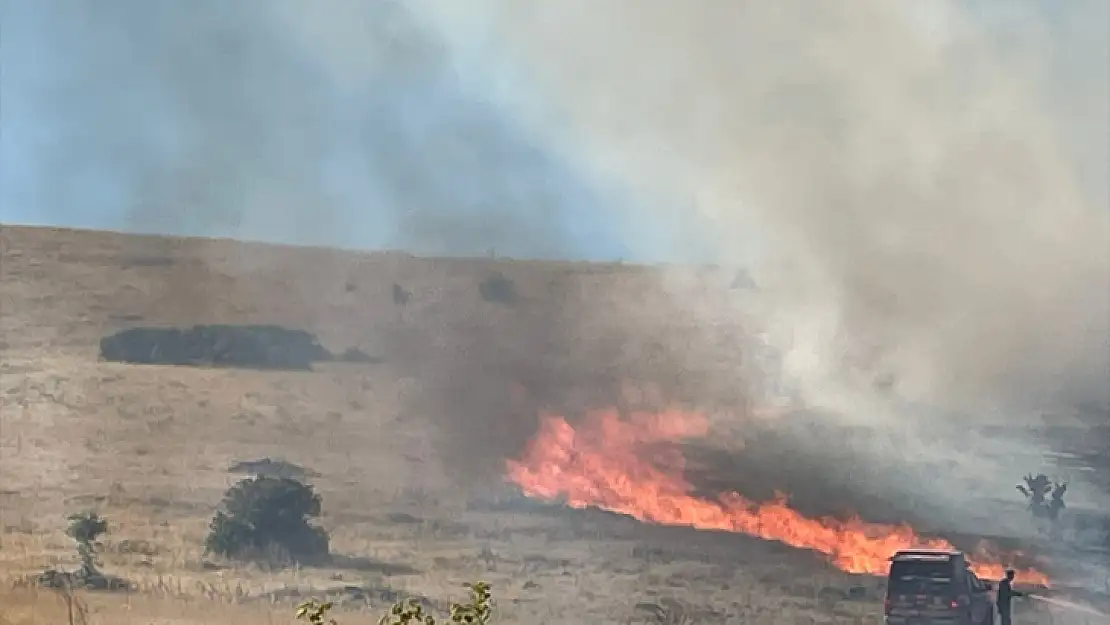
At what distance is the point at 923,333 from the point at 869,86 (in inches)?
39.5

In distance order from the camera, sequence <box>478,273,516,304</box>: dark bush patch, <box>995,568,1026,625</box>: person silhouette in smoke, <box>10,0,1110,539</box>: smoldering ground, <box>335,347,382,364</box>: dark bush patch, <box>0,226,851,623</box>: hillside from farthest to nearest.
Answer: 1. <box>335,347,382,364</box>: dark bush patch
2. <box>478,273,516,304</box>: dark bush patch
3. <box>0,226,851,623</box>: hillside
4. <box>10,0,1110,539</box>: smoldering ground
5. <box>995,568,1026,625</box>: person silhouette in smoke

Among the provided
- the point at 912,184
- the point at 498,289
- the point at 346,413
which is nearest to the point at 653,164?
the point at 498,289

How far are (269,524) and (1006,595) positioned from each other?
3016 millimetres

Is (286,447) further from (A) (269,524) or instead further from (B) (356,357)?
(B) (356,357)

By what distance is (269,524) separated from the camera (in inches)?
223

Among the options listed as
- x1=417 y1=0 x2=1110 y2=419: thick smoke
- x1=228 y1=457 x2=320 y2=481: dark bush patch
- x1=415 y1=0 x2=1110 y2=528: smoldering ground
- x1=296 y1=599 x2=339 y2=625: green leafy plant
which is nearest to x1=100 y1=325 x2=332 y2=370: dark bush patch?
x1=228 y1=457 x2=320 y2=481: dark bush patch

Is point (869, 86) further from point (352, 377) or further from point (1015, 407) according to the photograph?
point (352, 377)

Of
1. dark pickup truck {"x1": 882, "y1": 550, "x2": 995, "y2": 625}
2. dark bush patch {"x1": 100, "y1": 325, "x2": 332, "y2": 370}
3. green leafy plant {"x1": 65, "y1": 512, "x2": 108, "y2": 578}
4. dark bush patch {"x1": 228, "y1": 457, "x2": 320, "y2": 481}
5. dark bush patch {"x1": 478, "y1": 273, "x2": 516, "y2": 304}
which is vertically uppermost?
dark bush patch {"x1": 478, "y1": 273, "x2": 516, "y2": 304}

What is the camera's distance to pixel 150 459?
5.81 m

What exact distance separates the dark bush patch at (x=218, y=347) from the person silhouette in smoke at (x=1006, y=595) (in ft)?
9.46

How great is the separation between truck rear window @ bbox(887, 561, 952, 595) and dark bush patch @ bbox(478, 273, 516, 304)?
6.24 feet

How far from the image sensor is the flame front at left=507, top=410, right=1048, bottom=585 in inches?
205

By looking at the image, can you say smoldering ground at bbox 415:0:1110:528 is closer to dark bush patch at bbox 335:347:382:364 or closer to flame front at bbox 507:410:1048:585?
flame front at bbox 507:410:1048:585

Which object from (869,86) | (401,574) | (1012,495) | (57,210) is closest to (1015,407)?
(1012,495)
